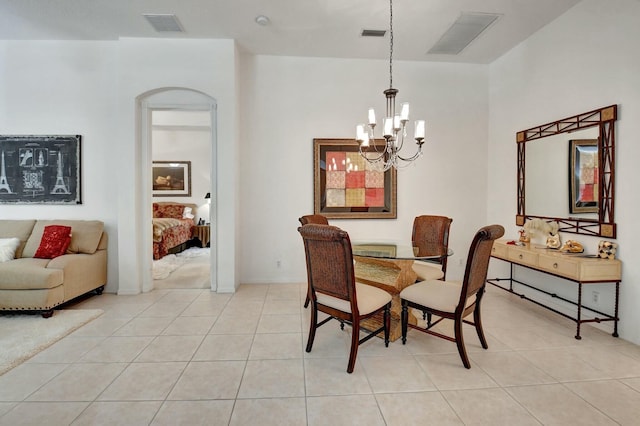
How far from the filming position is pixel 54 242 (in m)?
3.39

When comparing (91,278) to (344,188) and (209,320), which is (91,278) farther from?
(344,188)

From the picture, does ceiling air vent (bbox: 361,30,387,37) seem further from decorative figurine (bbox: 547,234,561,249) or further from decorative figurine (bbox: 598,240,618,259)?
decorative figurine (bbox: 598,240,618,259)

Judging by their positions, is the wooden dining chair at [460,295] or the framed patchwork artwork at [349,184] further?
the framed patchwork artwork at [349,184]

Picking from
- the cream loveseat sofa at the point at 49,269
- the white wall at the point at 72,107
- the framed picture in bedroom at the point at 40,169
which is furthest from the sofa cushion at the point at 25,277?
the framed picture in bedroom at the point at 40,169

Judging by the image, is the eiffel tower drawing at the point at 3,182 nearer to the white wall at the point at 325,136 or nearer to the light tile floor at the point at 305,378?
the light tile floor at the point at 305,378

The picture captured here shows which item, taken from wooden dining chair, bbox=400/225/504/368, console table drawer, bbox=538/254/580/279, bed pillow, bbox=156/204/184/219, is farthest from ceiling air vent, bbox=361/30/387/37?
bed pillow, bbox=156/204/184/219

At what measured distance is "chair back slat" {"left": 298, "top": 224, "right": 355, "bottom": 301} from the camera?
201cm

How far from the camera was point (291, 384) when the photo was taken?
Answer: 6.40ft

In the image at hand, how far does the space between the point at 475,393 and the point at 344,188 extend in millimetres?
2893

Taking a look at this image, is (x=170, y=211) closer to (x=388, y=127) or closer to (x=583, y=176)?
(x=388, y=127)

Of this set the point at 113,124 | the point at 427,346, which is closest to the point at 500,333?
the point at 427,346

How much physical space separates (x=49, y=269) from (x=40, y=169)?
1.59 m

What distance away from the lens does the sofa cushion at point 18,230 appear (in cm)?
349

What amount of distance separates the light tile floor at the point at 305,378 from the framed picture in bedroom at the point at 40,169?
197 centimetres
